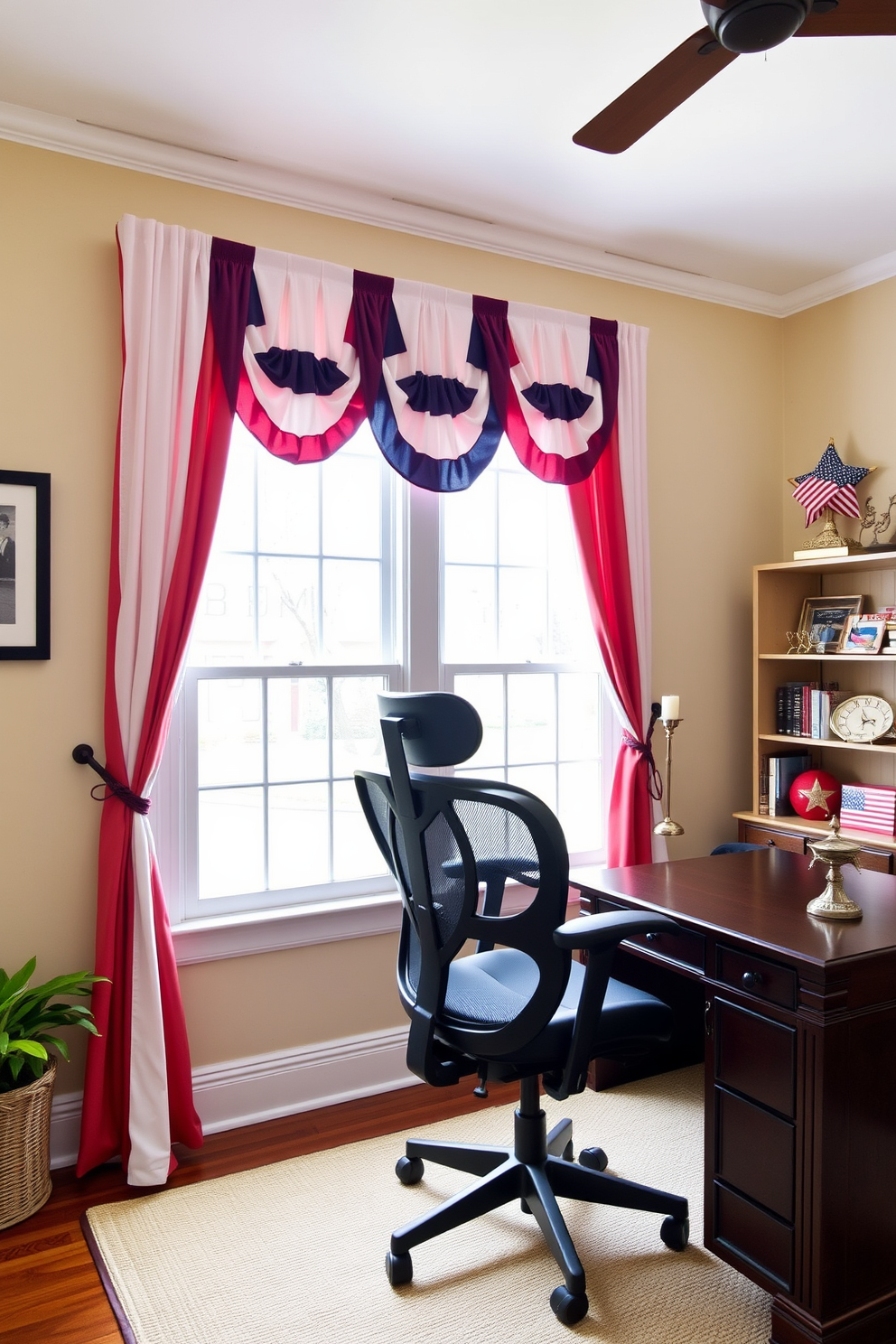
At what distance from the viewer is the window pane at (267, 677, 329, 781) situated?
121 inches

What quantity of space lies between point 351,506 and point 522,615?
2.60ft

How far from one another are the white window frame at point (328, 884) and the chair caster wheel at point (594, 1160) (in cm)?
97

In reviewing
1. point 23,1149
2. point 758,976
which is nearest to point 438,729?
point 758,976

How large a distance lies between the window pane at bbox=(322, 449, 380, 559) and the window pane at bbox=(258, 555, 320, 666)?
13 cm

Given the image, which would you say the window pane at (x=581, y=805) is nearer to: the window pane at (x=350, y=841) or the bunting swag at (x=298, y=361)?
the window pane at (x=350, y=841)

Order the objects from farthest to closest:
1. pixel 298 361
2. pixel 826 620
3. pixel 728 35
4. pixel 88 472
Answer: pixel 826 620 → pixel 298 361 → pixel 88 472 → pixel 728 35

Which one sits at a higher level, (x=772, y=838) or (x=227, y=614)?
(x=227, y=614)

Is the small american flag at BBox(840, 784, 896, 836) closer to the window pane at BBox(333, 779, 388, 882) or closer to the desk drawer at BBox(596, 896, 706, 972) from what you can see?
the desk drawer at BBox(596, 896, 706, 972)

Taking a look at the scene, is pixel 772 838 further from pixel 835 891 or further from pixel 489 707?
pixel 835 891

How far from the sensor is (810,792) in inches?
138

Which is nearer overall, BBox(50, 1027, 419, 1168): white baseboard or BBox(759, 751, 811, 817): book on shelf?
BBox(50, 1027, 419, 1168): white baseboard

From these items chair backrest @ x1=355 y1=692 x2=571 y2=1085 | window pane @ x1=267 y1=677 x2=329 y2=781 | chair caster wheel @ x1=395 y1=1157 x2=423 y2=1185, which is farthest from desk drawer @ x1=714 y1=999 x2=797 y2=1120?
window pane @ x1=267 y1=677 x2=329 y2=781

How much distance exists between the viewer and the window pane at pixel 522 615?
349 centimetres

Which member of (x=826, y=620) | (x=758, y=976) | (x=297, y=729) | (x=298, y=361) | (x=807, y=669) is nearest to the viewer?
(x=758, y=976)
